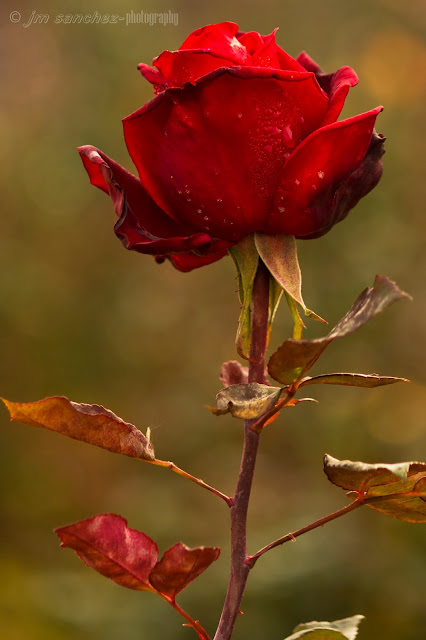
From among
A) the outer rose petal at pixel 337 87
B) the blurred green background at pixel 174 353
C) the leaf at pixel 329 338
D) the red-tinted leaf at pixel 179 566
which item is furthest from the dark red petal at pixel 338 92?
the blurred green background at pixel 174 353

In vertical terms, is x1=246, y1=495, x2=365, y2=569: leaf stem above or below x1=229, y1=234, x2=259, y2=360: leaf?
below

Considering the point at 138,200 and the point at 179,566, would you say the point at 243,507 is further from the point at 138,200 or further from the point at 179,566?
the point at 138,200

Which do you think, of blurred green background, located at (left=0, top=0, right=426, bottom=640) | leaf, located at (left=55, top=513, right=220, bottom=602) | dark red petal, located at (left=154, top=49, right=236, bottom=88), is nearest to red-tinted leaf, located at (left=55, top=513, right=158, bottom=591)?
leaf, located at (left=55, top=513, right=220, bottom=602)

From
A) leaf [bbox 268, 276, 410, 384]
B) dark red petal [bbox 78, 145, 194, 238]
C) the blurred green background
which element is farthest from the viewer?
the blurred green background

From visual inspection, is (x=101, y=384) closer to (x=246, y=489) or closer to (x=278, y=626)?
(x=278, y=626)

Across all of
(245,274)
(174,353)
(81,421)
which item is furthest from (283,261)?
(174,353)

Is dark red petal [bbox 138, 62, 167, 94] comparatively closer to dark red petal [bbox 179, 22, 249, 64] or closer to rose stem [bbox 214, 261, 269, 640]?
dark red petal [bbox 179, 22, 249, 64]

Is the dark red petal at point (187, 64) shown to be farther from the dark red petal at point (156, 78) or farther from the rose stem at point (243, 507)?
the rose stem at point (243, 507)
